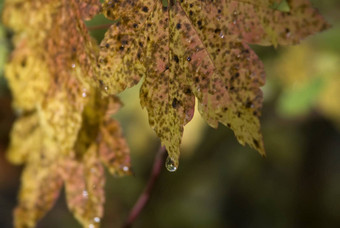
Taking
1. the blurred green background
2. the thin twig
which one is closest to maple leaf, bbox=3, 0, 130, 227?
the thin twig

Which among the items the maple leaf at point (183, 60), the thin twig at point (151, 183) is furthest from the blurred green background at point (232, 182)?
the maple leaf at point (183, 60)

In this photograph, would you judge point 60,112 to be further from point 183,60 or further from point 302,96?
point 302,96

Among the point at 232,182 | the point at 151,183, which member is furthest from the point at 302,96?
the point at 232,182

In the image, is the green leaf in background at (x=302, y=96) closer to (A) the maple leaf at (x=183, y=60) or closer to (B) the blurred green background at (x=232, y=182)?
(B) the blurred green background at (x=232, y=182)

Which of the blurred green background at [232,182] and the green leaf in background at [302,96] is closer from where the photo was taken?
the green leaf in background at [302,96]

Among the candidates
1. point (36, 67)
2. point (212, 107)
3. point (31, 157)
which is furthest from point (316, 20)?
point (31, 157)

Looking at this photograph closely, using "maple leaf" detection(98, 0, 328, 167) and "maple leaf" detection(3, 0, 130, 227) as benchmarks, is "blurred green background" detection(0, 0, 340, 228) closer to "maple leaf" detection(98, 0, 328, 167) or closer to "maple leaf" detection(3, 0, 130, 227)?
"maple leaf" detection(3, 0, 130, 227)
